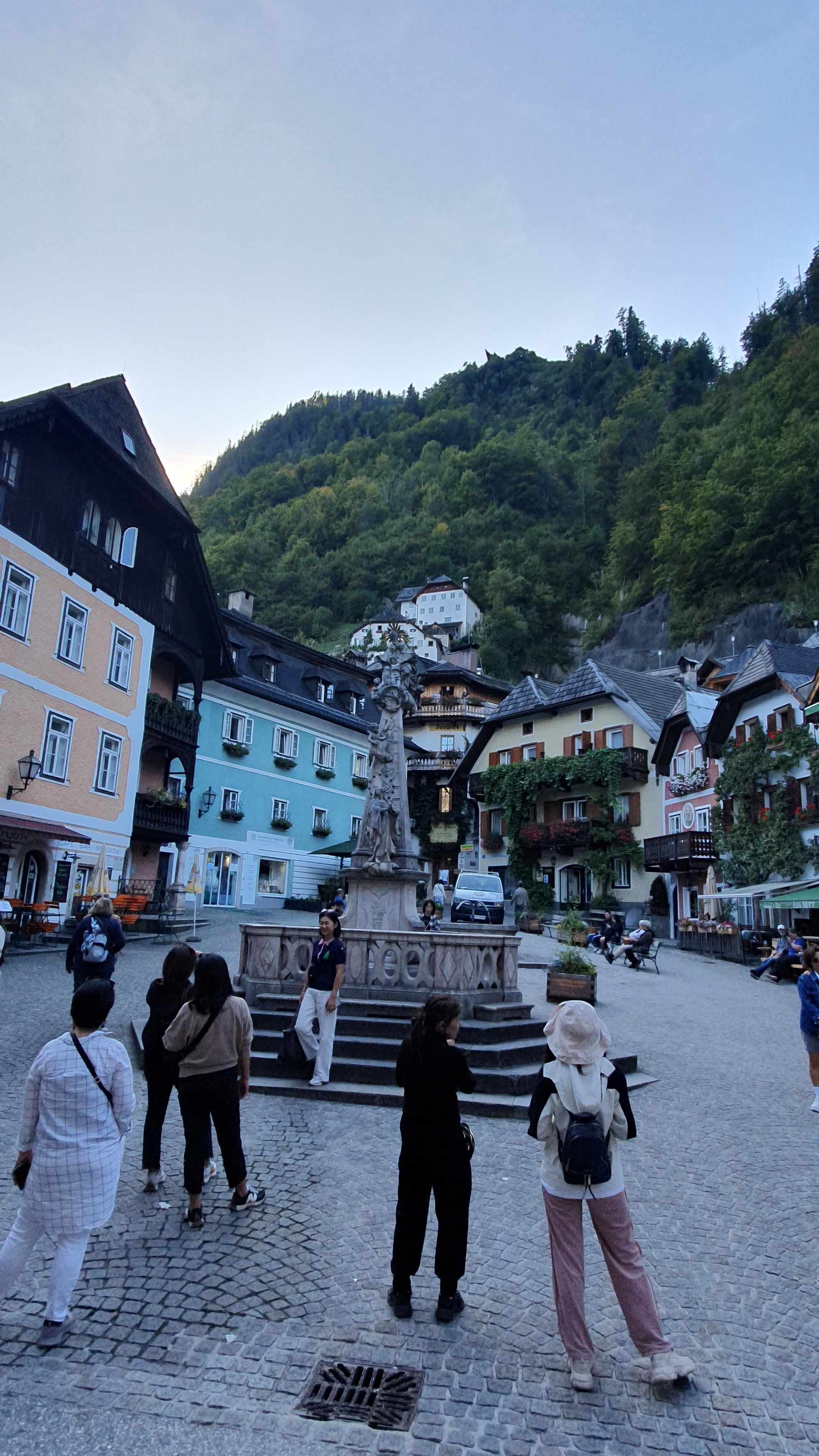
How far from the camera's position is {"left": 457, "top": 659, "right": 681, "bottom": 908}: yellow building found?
39.3m

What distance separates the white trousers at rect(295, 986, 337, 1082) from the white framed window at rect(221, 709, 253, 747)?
26487mm

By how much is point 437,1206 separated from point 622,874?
36962 mm

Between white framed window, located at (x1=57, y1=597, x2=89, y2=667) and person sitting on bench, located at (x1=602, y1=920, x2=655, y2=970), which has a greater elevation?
white framed window, located at (x1=57, y1=597, x2=89, y2=667)

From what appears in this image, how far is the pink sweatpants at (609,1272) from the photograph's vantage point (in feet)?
12.1

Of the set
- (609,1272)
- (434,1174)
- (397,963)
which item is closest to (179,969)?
(434,1174)

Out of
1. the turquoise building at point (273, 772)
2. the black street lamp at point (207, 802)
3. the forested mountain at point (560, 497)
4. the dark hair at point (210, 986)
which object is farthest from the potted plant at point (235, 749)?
the forested mountain at point (560, 497)

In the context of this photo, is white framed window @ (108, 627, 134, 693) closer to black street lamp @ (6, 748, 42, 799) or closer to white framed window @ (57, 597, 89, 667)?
white framed window @ (57, 597, 89, 667)

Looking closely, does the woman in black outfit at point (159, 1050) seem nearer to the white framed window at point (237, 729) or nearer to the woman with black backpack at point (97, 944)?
the woman with black backpack at point (97, 944)

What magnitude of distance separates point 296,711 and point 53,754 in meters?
16.5

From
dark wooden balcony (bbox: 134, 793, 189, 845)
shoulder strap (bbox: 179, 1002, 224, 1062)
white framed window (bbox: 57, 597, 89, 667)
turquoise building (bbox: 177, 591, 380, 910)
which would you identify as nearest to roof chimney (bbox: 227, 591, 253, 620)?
turquoise building (bbox: 177, 591, 380, 910)

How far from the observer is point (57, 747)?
2212cm

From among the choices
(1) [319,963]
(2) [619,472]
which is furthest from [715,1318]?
(2) [619,472]

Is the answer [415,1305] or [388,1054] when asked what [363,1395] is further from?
[388,1054]

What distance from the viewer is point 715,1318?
437 centimetres
